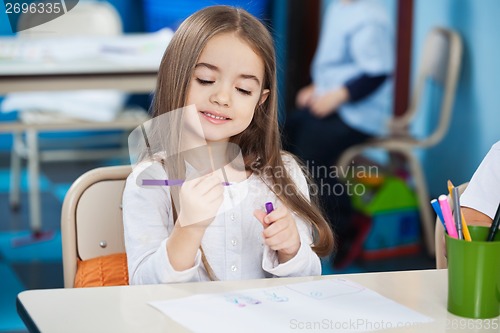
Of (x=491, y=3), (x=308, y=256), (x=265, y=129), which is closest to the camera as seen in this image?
(x=308, y=256)

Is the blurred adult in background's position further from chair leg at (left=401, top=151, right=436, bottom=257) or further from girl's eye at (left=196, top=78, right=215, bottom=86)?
girl's eye at (left=196, top=78, right=215, bottom=86)

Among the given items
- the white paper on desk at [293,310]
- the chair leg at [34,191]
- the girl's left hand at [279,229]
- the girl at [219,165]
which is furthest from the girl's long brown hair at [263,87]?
the chair leg at [34,191]

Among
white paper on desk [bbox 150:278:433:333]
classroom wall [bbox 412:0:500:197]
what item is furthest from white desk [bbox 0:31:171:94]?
white paper on desk [bbox 150:278:433:333]

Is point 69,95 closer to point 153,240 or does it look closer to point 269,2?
point 269,2

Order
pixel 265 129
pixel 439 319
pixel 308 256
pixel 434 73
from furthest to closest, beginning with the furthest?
1. pixel 434 73
2. pixel 265 129
3. pixel 308 256
4. pixel 439 319

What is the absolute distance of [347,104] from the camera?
3398mm

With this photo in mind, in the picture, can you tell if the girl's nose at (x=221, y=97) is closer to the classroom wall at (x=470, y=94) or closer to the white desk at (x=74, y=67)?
the white desk at (x=74, y=67)

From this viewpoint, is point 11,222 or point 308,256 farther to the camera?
point 11,222

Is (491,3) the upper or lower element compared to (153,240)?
upper

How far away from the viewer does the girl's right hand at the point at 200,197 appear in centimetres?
114

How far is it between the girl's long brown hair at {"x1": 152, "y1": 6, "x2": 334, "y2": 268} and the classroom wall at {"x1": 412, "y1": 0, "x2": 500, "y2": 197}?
1912 millimetres

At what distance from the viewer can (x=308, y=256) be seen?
1.25 meters

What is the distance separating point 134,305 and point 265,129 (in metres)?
0.48

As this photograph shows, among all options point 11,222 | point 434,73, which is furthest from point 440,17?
point 11,222
